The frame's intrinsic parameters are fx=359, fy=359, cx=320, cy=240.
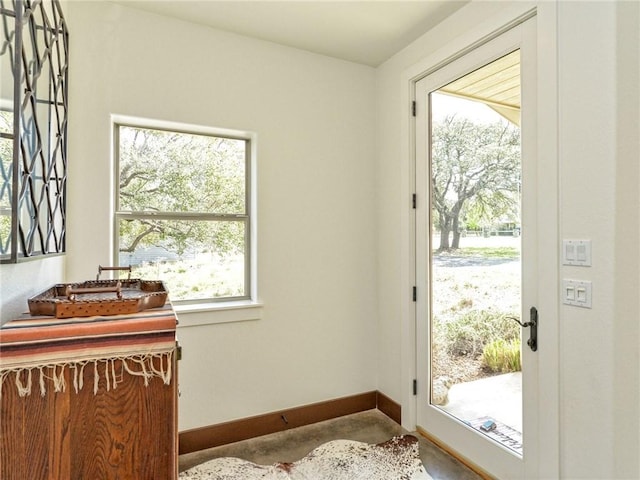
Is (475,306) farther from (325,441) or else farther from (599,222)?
(325,441)

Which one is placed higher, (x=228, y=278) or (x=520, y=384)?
(x=228, y=278)

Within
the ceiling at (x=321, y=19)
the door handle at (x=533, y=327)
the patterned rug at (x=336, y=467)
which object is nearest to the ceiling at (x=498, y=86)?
the ceiling at (x=321, y=19)

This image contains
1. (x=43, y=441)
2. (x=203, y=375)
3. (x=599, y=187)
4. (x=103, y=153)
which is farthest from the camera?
(x=203, y=375)

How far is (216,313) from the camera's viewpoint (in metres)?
2.32

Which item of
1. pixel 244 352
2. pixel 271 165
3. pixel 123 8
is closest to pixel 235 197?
pixel 271 165

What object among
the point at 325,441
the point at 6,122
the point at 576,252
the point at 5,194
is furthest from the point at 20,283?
the point at 576,252

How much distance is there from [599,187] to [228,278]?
2.12 metres

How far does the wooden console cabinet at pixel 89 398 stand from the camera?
38.7 inches

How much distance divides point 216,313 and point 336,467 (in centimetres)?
117

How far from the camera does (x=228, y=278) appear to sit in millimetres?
2506

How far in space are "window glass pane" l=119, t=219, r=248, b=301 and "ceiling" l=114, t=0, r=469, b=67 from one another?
4.17 feet

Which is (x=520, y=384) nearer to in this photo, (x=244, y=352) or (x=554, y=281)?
(x=554, y=281)

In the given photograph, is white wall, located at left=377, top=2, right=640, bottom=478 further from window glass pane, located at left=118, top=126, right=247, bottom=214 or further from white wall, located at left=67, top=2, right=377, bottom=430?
window glass pane, located at left=118, top=126, right=247, bottom=214

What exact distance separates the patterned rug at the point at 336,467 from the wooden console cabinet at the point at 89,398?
1.10 metres
